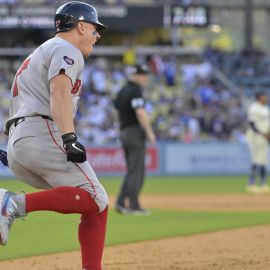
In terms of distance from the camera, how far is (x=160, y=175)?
24312 millimetres

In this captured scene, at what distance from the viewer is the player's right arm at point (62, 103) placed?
590cm

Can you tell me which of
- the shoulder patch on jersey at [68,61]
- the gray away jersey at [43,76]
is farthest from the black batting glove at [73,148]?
the shoulder patch on jersey at [68,61]

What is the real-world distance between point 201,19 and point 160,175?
5539 millimetres

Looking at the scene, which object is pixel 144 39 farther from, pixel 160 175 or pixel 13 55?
pixel 160 175

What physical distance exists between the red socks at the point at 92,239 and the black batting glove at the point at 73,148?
548mm

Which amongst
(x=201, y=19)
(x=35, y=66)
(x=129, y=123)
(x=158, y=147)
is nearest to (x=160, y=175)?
(x=158, y=147)

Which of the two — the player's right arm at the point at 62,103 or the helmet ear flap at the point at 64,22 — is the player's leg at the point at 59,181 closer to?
the player's right arm at the point at 62,103

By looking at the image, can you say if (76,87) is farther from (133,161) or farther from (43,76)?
(133,161)

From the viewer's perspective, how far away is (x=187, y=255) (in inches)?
330

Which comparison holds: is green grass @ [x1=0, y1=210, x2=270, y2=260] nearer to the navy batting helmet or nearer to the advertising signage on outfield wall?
the navy batting helmet

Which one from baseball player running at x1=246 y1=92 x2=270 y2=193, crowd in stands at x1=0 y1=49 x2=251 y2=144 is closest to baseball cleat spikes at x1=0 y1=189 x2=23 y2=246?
baseball player running at x1=246 y1=92 x2=270 y2=193

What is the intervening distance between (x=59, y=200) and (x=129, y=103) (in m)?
A: 6.67

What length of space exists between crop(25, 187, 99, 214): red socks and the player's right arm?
43cm

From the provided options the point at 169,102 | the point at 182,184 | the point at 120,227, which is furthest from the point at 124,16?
the point at 120,227
